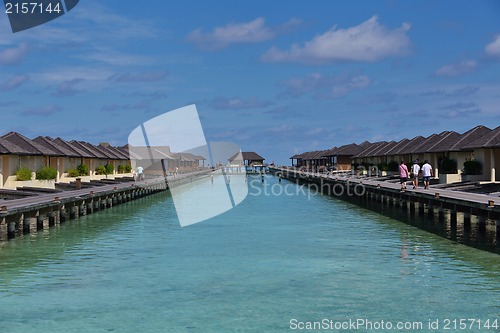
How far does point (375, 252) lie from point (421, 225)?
31.5 ft

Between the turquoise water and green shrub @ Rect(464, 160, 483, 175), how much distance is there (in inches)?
438

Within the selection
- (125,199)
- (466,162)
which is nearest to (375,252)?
(466,162)

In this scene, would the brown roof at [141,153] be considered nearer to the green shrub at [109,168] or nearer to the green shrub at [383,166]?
the green shrub at [109,168]

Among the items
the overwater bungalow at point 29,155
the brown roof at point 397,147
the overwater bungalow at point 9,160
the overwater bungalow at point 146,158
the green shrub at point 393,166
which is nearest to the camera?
the overwater bungalow at point 9,160

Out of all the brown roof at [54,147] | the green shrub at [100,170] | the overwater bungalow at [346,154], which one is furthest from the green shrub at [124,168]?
the overwater bungalow at [346,154]

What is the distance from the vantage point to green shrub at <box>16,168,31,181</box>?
131ft

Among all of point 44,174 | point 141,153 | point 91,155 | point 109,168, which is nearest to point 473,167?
point 44,174

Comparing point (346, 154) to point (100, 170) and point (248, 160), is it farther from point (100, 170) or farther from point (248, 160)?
point (248, 160)

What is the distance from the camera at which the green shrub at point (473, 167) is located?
39000 mm

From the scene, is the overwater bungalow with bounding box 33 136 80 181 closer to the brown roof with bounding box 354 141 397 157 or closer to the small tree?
the small tree

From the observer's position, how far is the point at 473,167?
1549 inches

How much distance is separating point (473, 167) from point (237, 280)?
26049 mm

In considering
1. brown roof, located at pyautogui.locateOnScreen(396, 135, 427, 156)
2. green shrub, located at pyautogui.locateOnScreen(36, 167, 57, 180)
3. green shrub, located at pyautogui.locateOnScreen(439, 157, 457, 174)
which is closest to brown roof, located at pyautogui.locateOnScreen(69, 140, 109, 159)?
green shrub, located at pyautogui.locateOnScreen(36, 167, 57, 180)

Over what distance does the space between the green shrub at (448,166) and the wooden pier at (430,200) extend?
2.62 meters
